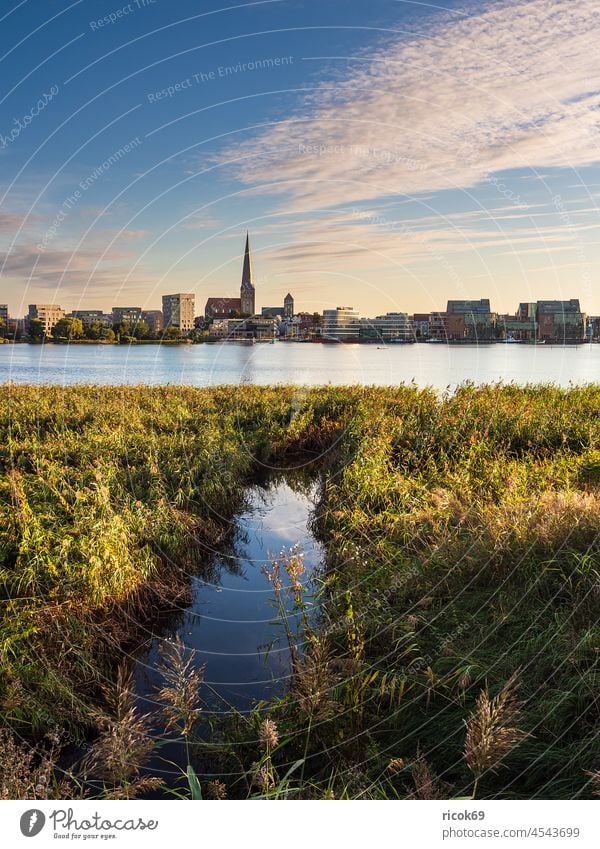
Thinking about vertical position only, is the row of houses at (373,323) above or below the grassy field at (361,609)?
above

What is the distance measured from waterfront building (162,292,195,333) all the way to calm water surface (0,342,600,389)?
12.9 feet

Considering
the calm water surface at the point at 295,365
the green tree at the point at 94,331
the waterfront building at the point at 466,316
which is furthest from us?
the green tree at the point at 94,331

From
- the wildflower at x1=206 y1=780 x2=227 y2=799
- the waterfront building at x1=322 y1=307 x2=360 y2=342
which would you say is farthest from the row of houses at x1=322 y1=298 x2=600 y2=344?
the wildflower at x1=206 y1=780 x2=227 y2=799

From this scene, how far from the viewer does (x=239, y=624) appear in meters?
8.21

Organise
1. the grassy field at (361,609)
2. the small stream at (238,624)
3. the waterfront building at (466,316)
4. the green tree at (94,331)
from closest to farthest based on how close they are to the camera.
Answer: the grassy field at (361,609) < the small stream at (238,624) < the waterfront building at (466,316) < the green tree at (94,331)

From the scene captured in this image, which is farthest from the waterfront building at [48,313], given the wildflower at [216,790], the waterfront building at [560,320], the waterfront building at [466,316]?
the wildflower at [216,790]

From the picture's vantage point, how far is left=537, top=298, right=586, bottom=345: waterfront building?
43906 mm

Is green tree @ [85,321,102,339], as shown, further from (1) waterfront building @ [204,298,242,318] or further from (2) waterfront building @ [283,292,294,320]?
(2) waterfront building @ [283,292,294,320]

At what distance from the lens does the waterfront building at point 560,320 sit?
43.9 m

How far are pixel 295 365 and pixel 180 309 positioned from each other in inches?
480

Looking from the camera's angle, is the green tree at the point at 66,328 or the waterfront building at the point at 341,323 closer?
the waterfront building at the point at 341,323

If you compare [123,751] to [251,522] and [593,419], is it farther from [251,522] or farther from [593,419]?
[593,419]

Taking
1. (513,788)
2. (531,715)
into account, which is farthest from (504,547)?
(513,788)

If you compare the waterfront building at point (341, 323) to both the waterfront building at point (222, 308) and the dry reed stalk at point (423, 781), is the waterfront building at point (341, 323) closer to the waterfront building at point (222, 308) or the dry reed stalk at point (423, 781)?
the waterfront building at point (222, 308)
